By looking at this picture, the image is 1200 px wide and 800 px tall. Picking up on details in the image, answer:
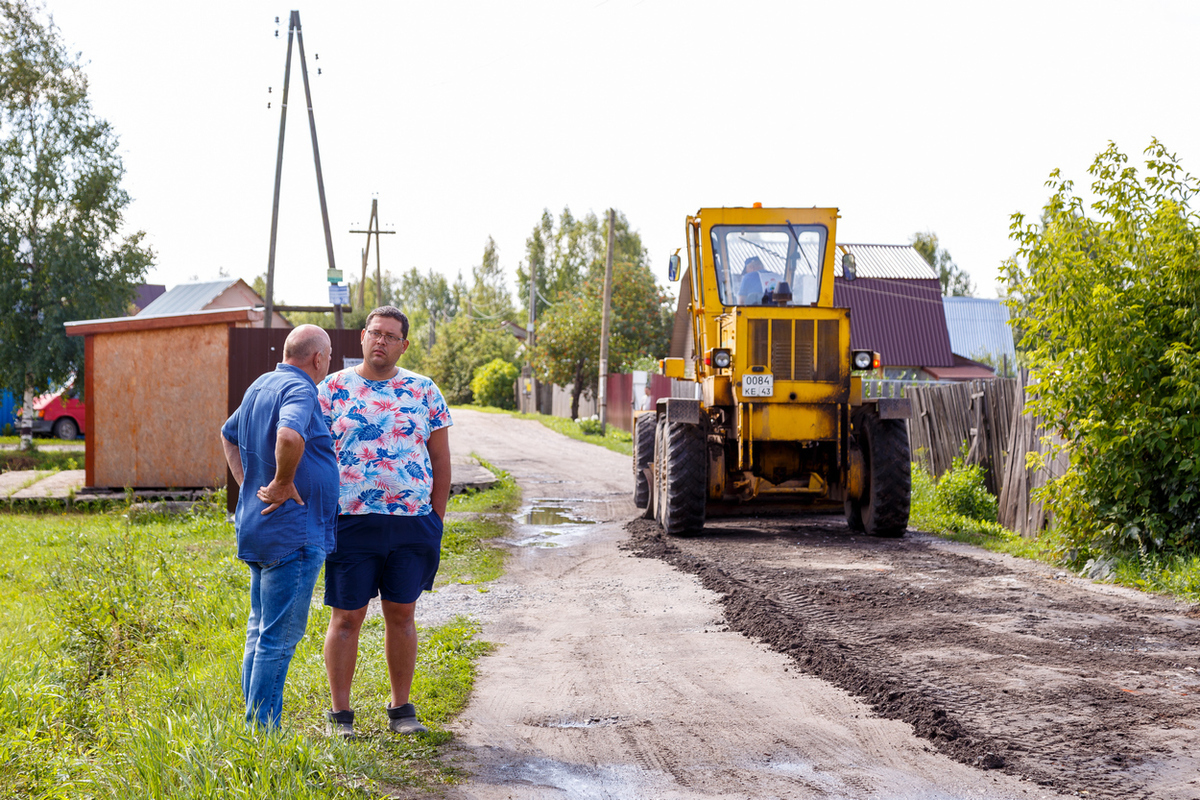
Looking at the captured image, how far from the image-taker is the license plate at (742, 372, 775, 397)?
10242mm

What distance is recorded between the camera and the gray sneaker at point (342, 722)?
4.16 metres

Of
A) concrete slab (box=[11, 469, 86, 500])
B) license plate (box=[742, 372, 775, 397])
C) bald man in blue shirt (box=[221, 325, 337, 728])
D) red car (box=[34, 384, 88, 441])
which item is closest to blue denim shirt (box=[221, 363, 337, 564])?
bald man in blue shirt (box=[221, 325, 337, 728])

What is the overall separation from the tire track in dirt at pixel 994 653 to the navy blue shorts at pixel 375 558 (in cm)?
230

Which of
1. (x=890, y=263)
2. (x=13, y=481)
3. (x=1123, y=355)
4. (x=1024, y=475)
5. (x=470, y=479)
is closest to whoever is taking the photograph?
(x=1123, y=355)

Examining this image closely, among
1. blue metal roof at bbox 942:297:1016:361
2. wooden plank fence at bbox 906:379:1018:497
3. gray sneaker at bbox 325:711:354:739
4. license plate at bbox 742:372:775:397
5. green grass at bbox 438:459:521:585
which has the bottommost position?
green grass at bbox 438:459:521:585

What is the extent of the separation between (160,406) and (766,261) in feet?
28.4

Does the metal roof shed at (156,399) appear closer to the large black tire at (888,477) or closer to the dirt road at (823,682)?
the dirt road at (823,682)

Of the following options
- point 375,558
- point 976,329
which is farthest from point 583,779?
point 976,329

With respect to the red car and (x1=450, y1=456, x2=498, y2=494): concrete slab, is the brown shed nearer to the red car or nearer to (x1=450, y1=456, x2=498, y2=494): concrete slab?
(x1=450, y1=456, x2=498, y2=494): concrete slab

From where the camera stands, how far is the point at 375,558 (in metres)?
4.31

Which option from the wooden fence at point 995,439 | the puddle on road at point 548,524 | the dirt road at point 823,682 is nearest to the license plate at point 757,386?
the dirt road at point 823,682

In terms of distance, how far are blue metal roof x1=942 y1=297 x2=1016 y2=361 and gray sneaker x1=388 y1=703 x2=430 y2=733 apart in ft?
124

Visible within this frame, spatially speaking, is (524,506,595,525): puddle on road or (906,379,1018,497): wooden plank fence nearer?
(906,379,1018,497): wooden plank fence

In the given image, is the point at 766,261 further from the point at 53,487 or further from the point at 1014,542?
the point at 53,487
